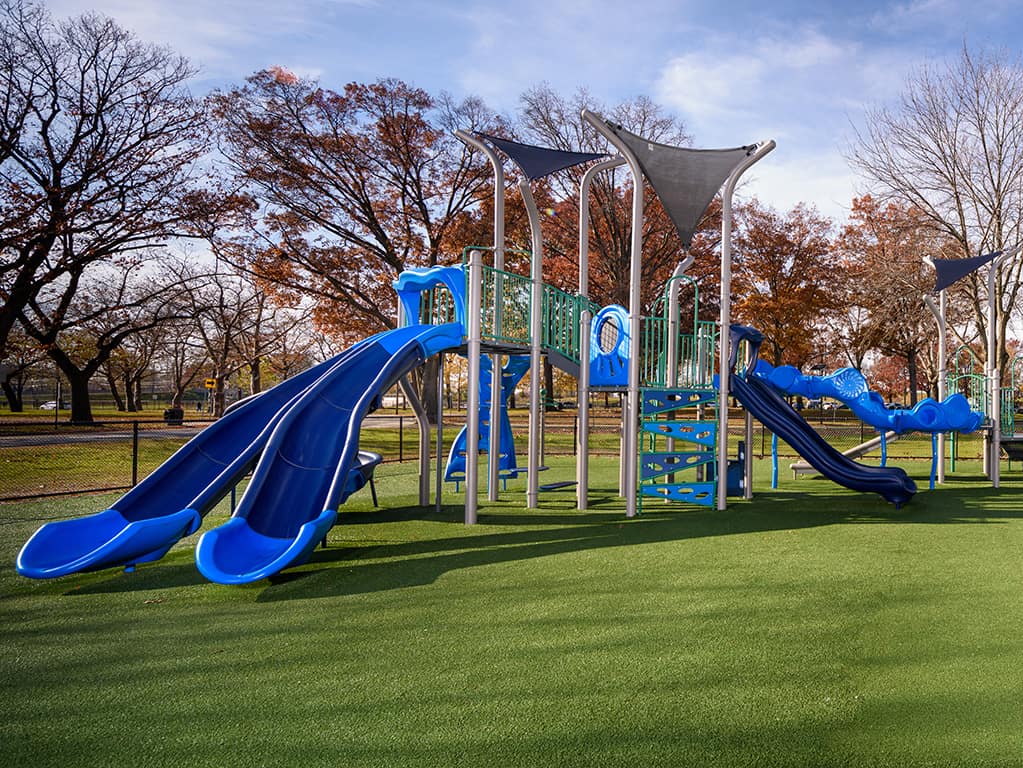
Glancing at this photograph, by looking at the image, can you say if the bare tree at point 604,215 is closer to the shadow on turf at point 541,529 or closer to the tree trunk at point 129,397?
the shadow on turf at point 541,529

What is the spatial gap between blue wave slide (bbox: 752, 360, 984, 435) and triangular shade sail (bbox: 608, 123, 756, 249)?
11.1ft

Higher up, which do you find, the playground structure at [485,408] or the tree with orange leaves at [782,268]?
the tree with orange leaves at [782,268]

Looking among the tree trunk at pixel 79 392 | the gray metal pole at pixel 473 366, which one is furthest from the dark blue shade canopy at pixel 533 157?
the tree trunk at pixel 79 392

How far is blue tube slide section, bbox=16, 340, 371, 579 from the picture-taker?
5.45 m

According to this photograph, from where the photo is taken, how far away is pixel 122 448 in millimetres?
17938

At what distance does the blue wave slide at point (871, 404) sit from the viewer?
11.8m

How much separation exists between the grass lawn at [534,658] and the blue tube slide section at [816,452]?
2.81 meters

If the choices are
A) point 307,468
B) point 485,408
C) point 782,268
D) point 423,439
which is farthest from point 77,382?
point 782,268

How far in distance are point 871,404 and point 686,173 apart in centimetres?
545

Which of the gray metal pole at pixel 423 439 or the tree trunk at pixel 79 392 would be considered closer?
the gray metal pole at pixel 423 439

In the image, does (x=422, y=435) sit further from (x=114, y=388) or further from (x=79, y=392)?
(x=114, y=388)

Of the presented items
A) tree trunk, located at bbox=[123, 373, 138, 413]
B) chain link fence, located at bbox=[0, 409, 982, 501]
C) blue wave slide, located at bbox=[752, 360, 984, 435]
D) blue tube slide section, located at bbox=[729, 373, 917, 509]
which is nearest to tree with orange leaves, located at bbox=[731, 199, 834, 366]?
chain link fence, located at bbox=[0, 409, 982, 501]

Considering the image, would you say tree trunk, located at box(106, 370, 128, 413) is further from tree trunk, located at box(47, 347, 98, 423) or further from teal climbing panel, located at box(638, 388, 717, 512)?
teal climbing panel, located at box(638, 388, 717, 512)

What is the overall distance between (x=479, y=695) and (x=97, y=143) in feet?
67.8
